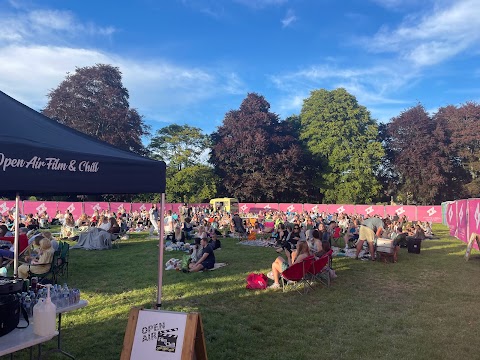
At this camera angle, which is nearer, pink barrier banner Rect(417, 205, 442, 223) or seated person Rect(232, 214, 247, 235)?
seated person Rect(232, 214, 247, 235)

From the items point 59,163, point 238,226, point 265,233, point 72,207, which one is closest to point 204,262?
point 59,163

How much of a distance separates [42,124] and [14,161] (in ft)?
4.04

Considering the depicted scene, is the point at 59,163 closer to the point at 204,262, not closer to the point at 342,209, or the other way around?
the point at 204,262

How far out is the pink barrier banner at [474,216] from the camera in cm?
1497

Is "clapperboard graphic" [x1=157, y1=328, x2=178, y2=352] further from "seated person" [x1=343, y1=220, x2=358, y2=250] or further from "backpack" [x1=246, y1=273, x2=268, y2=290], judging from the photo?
"seated person" [x1=343, y1=220, x2=358, y2=250]

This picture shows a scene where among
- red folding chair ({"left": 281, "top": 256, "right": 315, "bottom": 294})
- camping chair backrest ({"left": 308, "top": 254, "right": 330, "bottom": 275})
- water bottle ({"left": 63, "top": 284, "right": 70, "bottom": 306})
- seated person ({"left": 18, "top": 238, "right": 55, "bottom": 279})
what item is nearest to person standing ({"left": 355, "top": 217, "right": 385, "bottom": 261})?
camping chair backrest ({"left": 308, "top": 254, "right": 330, "bottom": 275})

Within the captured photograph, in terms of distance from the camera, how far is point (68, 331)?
5.74 metres

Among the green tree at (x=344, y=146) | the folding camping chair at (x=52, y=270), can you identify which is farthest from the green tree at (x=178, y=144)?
the folding camping chair at (x=52, y=270)

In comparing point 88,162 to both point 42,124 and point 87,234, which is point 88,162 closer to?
point 42,124

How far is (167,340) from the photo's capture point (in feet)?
12.0

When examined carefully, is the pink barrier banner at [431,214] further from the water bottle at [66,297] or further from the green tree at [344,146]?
the water bottle at [66,297]

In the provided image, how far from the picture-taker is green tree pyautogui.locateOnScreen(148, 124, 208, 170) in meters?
49.9

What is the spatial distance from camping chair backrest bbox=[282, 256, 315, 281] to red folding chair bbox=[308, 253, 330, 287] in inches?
6.1

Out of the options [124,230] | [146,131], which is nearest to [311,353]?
[124,230]
